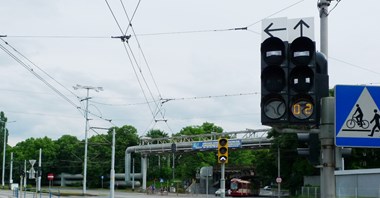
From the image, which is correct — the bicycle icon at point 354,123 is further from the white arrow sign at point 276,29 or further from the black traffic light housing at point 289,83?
the white arrow sign at point 276,29

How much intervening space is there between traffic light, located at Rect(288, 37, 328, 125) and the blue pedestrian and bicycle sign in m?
0.37

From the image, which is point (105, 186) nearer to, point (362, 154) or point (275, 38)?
point (362, 154)

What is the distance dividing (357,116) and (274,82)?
44.2 inches

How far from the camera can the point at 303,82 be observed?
21.2ft

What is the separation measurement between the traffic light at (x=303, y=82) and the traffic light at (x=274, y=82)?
7 centimetres

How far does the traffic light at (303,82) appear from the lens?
6.42 meters

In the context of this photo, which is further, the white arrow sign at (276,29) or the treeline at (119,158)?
the treeline at (119,158)

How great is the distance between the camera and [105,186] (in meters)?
110

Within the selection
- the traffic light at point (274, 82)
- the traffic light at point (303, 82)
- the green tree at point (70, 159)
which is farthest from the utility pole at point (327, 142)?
the green tree at point (70, 159)

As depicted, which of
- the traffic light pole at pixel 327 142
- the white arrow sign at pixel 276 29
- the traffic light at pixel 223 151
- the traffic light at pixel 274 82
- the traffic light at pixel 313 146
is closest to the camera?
the traffic light at pixel 274 82

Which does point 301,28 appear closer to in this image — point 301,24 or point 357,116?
point 301,24

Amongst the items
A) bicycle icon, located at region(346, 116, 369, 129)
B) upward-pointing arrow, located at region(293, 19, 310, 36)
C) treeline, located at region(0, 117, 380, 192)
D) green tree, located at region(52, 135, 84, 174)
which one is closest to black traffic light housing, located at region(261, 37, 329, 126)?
upward-pointing arrow, located at region(293, 19, 310, 36)

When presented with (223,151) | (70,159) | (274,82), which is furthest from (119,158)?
(274,82)

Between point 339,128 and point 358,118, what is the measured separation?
0.29 metres
